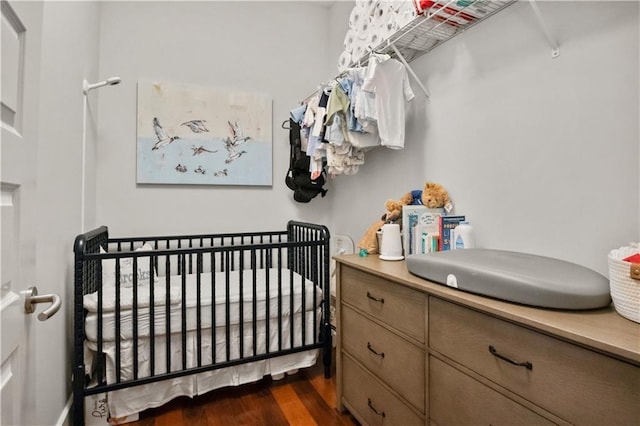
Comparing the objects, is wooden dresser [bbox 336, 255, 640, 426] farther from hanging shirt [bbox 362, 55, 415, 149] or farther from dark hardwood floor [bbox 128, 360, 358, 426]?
hanging shirt [bbox 362, 55, 415, 149]

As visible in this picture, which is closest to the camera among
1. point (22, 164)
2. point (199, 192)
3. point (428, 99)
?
point (22, 164)

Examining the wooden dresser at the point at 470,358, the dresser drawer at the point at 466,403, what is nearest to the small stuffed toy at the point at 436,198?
the wooden dresser at the point at 470,358

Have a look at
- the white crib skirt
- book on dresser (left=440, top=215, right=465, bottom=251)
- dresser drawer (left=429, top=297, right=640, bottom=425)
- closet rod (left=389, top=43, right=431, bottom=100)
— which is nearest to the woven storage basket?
dresser drawer (left=429, top=297, right=640, bottom=425)

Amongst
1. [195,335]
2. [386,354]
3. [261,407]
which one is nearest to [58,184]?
[195,335]

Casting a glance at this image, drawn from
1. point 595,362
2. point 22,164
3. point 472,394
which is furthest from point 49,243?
point 595,362

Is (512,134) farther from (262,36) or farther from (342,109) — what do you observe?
(262,36)

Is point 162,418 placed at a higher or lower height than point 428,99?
lower

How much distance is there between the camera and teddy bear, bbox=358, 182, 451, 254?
5.22ft

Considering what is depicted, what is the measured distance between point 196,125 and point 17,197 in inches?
77.9

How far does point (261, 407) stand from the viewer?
169 cm

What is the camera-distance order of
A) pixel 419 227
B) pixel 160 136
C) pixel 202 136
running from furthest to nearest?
1. pixel 202 136
2. pixel 160 136
3. pixel 419 227

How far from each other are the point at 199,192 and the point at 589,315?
238 cm

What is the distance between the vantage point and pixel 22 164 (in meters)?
0.62

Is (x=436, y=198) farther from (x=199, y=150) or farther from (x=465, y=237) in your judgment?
(x=199, y=150)
